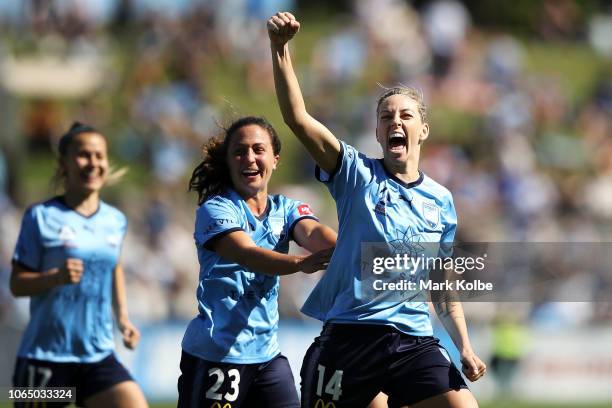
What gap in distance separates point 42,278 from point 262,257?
1985 mm

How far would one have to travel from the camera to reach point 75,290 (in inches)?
281

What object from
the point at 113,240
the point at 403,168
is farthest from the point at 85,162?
the point at 403,168

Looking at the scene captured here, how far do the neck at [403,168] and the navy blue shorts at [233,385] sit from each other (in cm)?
119

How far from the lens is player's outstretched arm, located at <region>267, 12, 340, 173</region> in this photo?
505 centimetres

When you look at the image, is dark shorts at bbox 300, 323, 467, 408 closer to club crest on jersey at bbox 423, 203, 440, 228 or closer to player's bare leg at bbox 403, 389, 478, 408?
player's bare leg at bbox 403, 389, 478, 408

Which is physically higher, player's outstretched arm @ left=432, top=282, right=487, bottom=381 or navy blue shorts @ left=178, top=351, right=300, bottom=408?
player's outstretched arm @ left=432, top=282, right=487, bottom=381

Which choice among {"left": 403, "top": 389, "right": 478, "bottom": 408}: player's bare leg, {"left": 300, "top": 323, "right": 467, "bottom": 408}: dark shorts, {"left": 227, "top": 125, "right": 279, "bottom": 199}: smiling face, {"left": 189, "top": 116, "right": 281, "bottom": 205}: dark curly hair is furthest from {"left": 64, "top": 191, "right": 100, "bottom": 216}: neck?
{"left": 403, "top": 389, "right": 478, "bottom": 408}: player's bare leg

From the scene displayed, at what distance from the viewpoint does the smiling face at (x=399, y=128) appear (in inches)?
216

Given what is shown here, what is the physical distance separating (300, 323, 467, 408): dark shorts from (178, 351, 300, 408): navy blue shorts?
405 mm

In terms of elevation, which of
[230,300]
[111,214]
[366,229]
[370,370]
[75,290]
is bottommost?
[370,370]

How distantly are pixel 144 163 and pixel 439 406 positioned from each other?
13.2 meters

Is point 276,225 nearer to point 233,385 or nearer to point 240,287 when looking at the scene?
point 240,287

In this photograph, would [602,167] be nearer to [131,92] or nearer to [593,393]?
[593,393]

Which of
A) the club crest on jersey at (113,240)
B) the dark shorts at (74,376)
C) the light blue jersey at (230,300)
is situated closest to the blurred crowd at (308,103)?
the club crest on jersey at (113,240)
